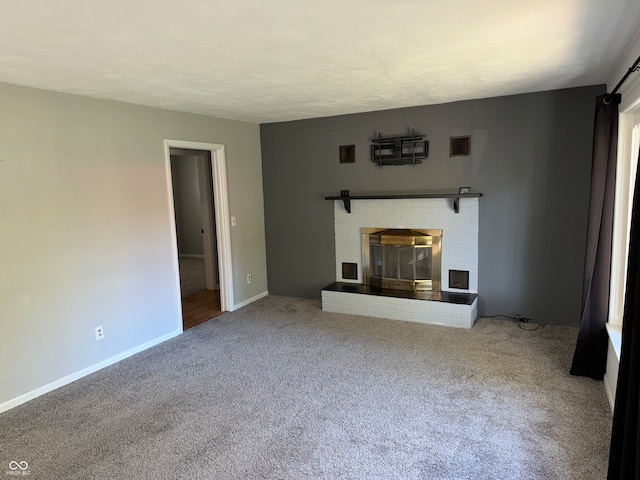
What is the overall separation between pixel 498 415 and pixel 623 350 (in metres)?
1.09

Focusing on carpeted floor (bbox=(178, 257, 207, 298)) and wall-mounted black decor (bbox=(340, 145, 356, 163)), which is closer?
wall-mounted black decor (bbox=(340, 145, 356, 163))

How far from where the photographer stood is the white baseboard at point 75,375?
2.92 m

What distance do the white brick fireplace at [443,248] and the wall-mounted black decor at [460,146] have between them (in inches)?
18.1

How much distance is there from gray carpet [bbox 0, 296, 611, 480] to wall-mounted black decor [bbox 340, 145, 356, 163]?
205 centimetres

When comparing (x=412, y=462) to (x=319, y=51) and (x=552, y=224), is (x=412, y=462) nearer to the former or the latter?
(x=319, y=51)

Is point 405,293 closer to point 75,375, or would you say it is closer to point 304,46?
point 304,46

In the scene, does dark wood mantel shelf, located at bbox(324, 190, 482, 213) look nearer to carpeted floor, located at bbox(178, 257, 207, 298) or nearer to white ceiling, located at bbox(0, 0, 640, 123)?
white ceiling, located at bbox(0, 0, 640, 123)

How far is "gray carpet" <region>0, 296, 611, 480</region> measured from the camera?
86.8 inches

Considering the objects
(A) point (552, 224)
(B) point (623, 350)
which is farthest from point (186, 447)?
(A) point (552, 224)

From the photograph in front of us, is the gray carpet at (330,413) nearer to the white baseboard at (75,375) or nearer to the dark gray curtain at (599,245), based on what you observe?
the white baseboard at (75,375)

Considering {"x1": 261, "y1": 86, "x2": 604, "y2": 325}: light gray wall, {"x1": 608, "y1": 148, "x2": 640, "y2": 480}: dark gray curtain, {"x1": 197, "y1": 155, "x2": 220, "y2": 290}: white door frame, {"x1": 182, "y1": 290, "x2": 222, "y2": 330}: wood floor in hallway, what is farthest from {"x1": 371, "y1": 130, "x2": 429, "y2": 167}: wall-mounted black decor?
{"x1": 608, "y1": 148, "x2": 640, "y2": 480}: dark gray curtain

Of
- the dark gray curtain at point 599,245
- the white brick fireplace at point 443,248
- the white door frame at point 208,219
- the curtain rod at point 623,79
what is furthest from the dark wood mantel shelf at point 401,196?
the white door frame at point 208,219

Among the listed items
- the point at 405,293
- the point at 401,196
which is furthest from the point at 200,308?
the point at 401,196

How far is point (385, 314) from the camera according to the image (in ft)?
14.8
